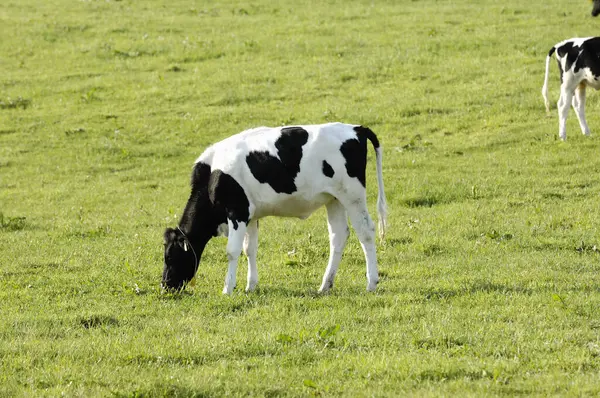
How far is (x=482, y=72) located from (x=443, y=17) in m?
7.64

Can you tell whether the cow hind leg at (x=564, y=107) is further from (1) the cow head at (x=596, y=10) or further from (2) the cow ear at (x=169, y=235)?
(1) the cow head at (x=596, y=10)

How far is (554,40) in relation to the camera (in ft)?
97.8

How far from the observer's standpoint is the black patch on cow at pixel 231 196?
11969 mm

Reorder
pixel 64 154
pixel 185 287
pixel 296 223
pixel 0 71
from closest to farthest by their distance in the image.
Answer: pixel 185 287 < pixel 296 223 < pixel 64 154 < pixel 0 71

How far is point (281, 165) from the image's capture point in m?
11.9

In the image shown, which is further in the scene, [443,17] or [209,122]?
[443,17]

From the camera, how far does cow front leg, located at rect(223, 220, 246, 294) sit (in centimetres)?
1185

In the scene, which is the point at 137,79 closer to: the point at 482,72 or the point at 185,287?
the point at 482,72

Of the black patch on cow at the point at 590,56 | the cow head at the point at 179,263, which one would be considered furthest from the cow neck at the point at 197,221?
the black patch on cow at the point at 590,56

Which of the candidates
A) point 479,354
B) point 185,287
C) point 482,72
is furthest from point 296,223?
point 482,72

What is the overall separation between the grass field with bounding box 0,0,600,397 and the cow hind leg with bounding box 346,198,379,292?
1.05 feet

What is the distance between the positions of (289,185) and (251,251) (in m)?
1.15

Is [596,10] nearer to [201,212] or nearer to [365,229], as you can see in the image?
[365,229]

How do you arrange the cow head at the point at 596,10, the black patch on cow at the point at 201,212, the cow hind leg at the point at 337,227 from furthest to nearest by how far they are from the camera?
1. the cow head at the point at 596,10
2. the black patch on cow at the point at 201,212
3. the cow hind leg at the point at 337,227
